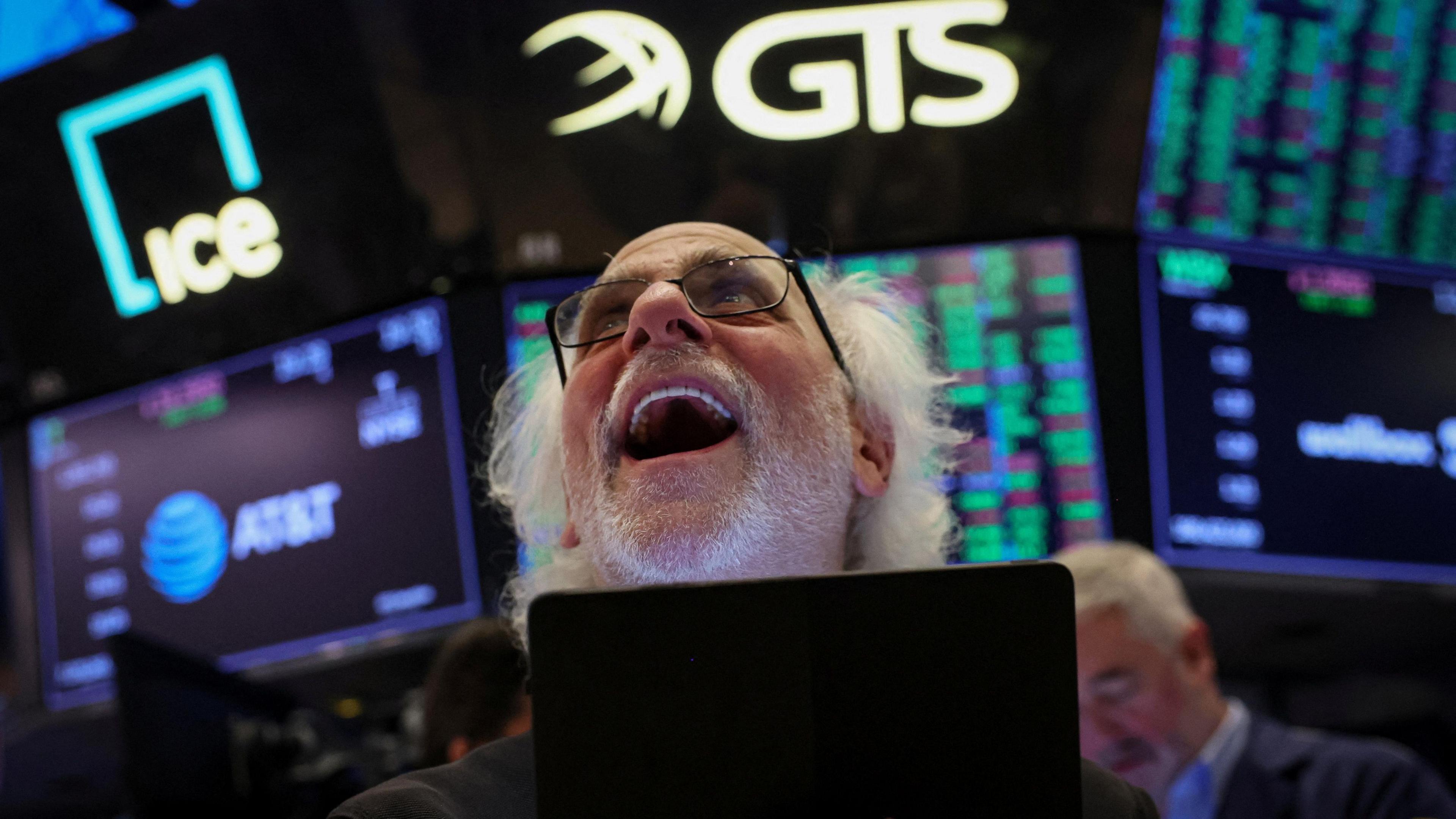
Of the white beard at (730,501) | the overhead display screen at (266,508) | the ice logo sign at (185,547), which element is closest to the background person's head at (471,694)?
the overhead display screen at (266,508)

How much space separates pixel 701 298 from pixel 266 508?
5.42 feet

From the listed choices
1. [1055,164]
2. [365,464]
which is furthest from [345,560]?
[1055,164]

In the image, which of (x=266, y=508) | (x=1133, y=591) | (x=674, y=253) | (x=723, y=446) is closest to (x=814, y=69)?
Result: (x=674, y=253)

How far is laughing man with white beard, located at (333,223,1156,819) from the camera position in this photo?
126 cm

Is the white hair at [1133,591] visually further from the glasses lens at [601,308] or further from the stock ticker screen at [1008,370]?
the glasses lens at [601,308]

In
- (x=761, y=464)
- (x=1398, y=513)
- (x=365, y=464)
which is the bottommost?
(x=1398, y=513)

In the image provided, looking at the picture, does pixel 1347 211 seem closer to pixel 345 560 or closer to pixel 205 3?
pixel 345 560

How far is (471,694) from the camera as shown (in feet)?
7.42

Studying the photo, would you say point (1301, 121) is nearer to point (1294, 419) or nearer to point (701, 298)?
point (1294, 419)

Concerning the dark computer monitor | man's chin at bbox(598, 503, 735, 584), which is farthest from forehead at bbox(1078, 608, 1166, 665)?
the dark computer monitor

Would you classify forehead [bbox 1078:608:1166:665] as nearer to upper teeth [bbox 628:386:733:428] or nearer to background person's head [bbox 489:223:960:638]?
background person's head [bbox 489:223:960:638]

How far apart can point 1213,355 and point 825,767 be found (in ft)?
6.46

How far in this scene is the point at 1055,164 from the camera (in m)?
2.46

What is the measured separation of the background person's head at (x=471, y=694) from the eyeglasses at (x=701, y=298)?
0.93 meters
